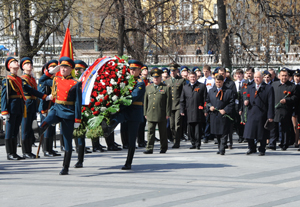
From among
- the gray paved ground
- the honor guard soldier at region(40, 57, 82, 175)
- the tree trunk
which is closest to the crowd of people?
the honor guard soldier at region(40, 57, 82, 175)

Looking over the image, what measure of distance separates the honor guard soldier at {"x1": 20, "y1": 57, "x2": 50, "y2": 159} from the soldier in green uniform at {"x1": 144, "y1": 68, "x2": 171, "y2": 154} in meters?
2.54

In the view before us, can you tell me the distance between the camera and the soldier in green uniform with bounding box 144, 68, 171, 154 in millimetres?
12707

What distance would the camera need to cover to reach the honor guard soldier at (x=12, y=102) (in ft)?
37.3

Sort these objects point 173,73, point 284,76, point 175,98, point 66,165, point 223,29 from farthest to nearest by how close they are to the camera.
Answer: point 223,29 → point 173,73 → point 175,98 → point 284,76 → point 66,165

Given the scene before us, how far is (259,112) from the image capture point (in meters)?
12.2

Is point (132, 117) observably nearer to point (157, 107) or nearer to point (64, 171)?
point (64, 171)

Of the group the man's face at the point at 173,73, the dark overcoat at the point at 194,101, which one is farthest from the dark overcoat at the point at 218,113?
the man's face at the point at 173,73

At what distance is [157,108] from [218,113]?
139 centimetres

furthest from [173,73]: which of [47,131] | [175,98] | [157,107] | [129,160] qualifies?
[129,160]

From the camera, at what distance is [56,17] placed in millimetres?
25266

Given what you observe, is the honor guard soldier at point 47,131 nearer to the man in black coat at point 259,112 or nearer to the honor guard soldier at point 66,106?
the honor guard soldier at point 66,106

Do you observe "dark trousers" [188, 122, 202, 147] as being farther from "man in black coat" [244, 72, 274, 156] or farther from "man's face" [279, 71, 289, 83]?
"man's face" [279, 71, 289, 83]

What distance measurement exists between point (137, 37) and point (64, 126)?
46.7 ft

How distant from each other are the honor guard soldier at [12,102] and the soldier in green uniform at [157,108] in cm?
287
